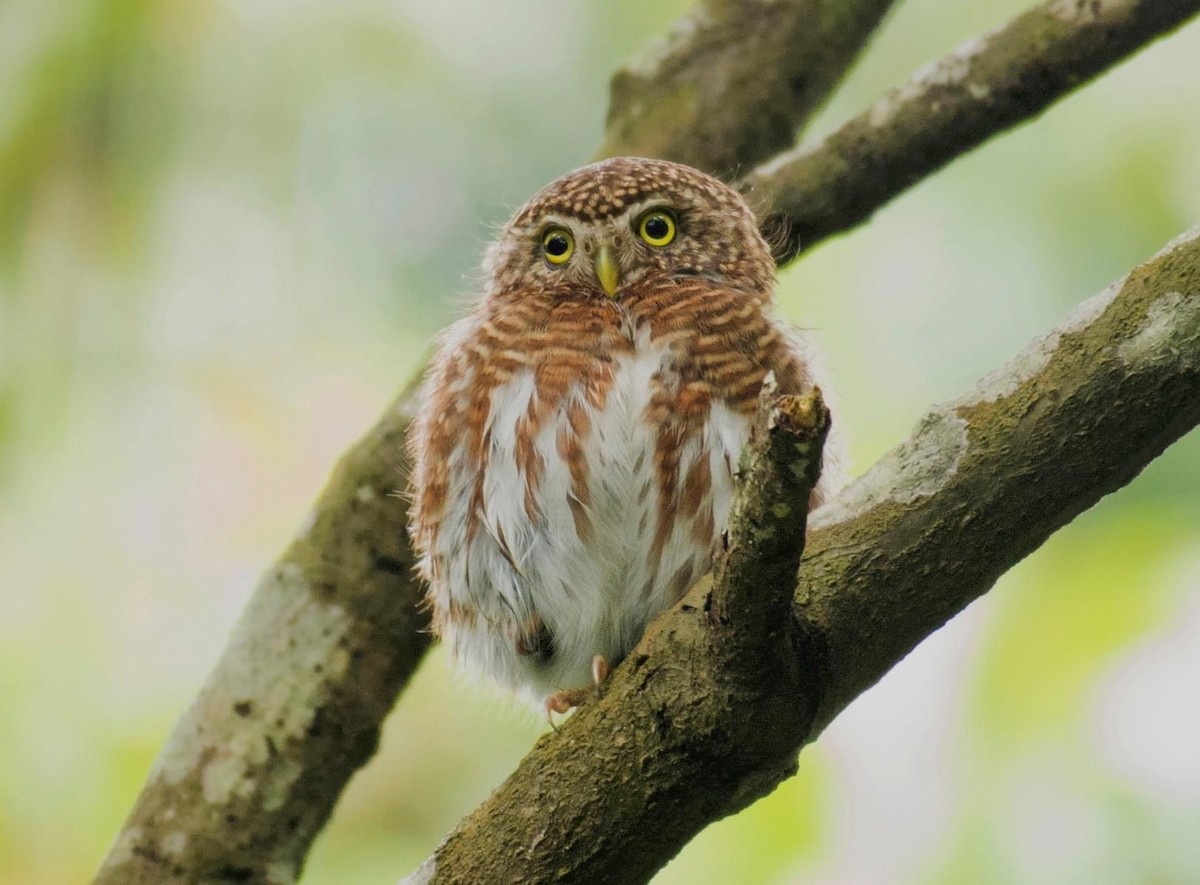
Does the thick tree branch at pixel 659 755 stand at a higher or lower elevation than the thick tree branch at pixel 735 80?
lower

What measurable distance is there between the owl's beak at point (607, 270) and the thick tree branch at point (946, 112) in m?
0.72

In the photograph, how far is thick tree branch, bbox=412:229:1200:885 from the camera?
83.1 inches

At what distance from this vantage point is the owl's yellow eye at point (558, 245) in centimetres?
358

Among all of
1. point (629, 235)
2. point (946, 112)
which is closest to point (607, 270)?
point (629, 235)

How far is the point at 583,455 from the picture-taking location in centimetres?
296

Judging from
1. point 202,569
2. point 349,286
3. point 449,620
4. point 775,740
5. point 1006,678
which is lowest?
point 775,740

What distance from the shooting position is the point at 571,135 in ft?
17.6

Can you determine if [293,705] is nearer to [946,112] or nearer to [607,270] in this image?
[607,270]

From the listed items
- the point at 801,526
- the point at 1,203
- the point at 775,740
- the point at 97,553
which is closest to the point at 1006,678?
the point at 775,740

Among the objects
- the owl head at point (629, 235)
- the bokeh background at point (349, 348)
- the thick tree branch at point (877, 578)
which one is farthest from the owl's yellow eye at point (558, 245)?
the thick tree branch at point (877, 578)

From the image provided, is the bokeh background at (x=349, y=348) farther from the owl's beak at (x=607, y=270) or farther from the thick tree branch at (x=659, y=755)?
the thick tree branch at (x=659, y=755)

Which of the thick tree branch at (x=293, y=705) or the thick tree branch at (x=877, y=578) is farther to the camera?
the thick tree branch at (x=293, y=705)

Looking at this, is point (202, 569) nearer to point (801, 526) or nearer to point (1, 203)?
point (1, 203)

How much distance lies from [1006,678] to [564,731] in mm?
2429
